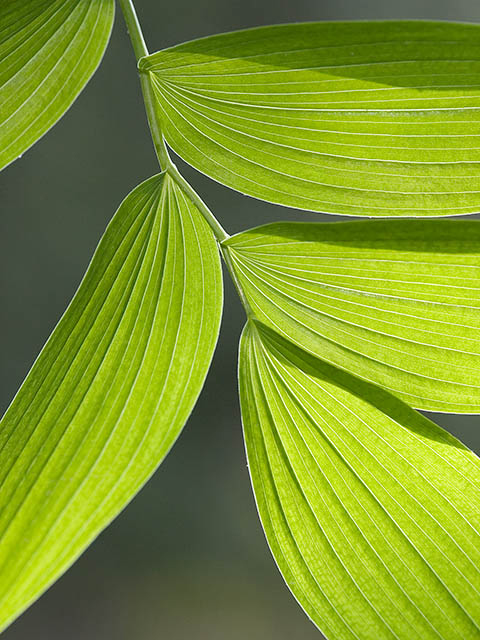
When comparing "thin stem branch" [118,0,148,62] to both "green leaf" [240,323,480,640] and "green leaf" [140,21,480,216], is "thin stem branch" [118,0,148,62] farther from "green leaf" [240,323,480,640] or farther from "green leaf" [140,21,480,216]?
"green leaf" [240,323,480,640]

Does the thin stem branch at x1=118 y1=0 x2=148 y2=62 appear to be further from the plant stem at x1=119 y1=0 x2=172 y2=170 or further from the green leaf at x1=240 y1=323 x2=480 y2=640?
the green leaf at x1=240 y1=323 x2=480 y2=640

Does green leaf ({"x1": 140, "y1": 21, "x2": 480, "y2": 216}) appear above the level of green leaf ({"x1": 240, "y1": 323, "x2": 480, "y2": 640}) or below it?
above

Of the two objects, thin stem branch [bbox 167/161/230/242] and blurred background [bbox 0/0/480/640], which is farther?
blurred background [bbox 0/0/480/640]

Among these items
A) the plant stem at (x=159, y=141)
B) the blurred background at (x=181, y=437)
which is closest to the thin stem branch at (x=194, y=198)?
the plant stem at (x=159, y=141)

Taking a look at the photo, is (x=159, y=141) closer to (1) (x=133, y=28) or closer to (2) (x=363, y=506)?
(1) (x=133, y=28)

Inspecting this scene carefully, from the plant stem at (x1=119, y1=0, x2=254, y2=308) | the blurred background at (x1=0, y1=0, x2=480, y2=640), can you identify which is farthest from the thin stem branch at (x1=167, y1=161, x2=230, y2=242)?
the blurred background at (x1=0, y1=0, x2=480, y2=640)

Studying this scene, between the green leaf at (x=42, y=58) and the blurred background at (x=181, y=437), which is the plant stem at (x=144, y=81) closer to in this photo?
the green leaf at (x=42, y=58)

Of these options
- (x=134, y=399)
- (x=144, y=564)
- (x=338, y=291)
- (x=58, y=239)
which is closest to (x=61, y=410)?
(x=134, y=399)
